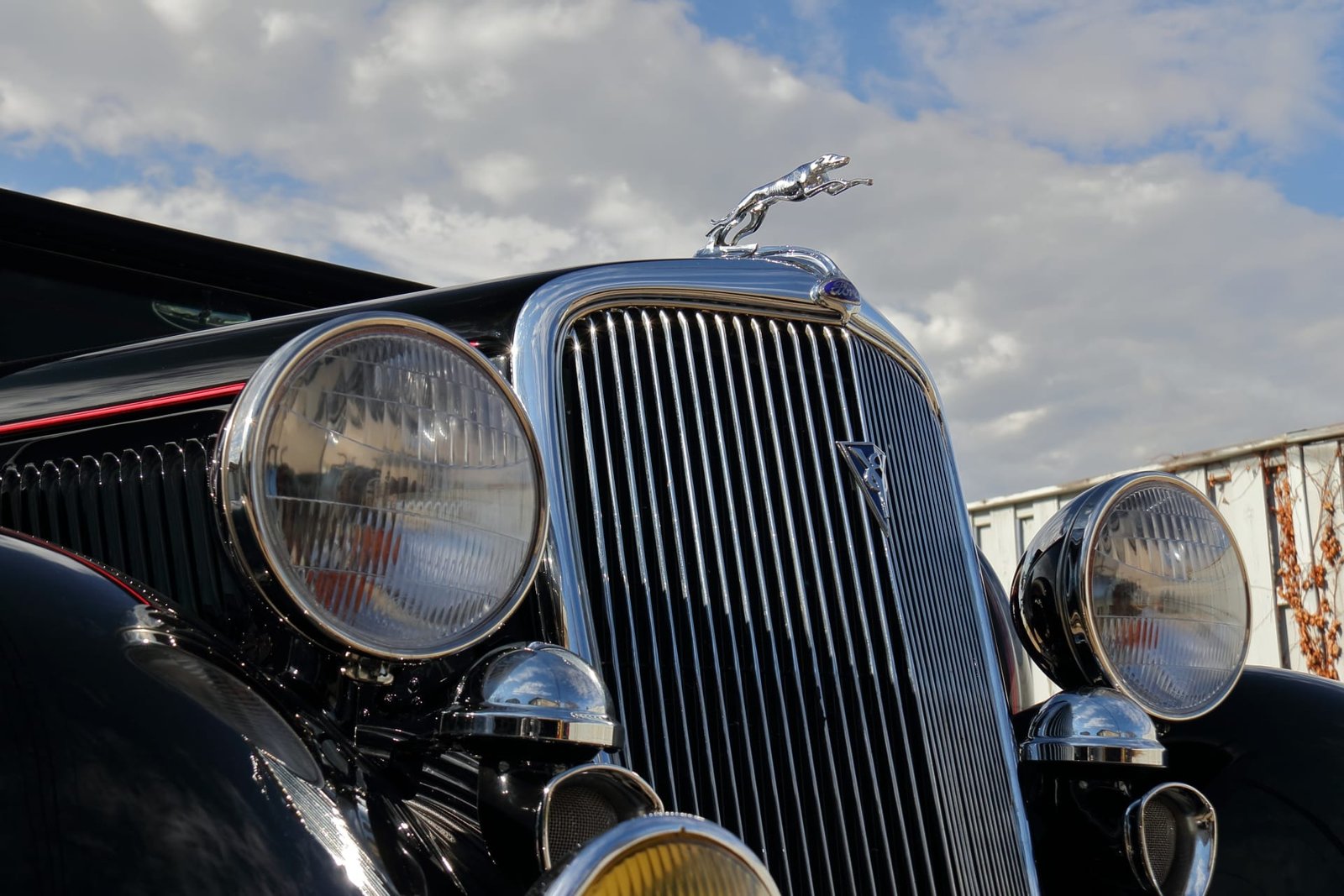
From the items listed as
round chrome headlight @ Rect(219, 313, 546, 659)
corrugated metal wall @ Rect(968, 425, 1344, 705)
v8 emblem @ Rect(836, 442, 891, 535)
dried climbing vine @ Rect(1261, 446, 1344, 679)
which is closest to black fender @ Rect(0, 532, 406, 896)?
round chrome headlight @ Rect(219, 313, 546, 659)

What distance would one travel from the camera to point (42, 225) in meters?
2.82

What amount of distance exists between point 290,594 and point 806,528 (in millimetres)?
841

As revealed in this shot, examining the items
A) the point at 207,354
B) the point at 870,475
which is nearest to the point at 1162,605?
the point at 870,475

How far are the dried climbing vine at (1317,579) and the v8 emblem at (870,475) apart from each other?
5.53 metres

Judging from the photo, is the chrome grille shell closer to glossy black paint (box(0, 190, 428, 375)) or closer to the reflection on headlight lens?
the reflection on headlight lens

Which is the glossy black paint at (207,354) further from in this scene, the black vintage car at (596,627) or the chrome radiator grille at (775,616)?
the chrome radiator grille at (775,616)

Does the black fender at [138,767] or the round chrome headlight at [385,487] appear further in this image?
the round chrome headlight at [385,487]

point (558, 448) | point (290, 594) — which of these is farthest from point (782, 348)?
point (290, 594)

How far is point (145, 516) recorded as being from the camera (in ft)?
6.39

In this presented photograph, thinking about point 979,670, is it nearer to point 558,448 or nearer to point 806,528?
point 806,528

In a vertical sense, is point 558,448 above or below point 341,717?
above

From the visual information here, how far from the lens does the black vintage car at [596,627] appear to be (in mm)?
1222

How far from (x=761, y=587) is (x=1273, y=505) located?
594 centimetres

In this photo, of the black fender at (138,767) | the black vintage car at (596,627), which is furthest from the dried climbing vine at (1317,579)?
the black fender at (138,767)
